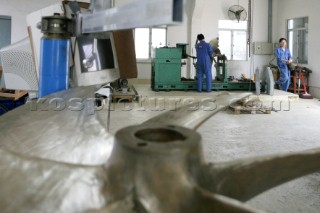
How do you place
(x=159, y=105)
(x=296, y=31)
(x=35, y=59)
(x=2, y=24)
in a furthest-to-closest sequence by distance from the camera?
1. (x=296, y=31)
2. (x=2, y=24)
3. (x=159, y=105)
4. (x=35, y=59)

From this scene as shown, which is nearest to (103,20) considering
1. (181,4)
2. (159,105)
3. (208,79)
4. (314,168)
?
(181,4)

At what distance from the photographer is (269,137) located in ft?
11.8

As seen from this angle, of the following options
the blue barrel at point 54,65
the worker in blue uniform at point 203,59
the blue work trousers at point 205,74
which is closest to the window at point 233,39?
the worker in blue uniform at point 203,59

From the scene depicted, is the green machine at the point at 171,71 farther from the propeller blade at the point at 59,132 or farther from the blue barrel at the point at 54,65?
the propeller blade at the point at 59,132

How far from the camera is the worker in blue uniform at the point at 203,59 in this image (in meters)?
6.40

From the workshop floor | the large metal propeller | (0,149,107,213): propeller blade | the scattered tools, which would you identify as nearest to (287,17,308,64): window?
the scattered tools

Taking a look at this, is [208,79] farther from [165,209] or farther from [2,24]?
[165,209]

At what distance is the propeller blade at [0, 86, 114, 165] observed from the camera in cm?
86

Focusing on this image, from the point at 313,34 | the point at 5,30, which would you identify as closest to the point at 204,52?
the point at 313,34

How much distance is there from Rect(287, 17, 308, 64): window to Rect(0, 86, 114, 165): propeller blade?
783 cm

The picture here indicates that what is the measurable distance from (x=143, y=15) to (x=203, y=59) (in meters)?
5.96

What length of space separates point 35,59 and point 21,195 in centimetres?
106

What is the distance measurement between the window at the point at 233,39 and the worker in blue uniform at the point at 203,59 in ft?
8.56

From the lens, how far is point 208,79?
6.49m
